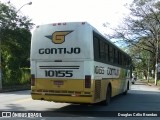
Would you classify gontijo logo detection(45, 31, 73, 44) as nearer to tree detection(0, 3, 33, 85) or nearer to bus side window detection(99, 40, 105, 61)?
bus side window detection(99, 40, 105, 61)

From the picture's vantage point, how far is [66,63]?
14945 millimetres

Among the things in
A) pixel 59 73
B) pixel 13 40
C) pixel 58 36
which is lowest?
pixel 59 73

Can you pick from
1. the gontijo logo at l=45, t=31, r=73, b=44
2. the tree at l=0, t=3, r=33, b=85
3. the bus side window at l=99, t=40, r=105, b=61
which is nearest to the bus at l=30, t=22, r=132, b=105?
the gontijo logo at l=45, t=31, r=73, b=44

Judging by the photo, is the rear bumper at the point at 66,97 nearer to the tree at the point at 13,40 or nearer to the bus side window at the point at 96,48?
the bus side window at the point at 96,48

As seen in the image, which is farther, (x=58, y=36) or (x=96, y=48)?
(x=96, y=48)

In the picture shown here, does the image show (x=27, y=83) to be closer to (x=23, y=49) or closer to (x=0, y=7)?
(x=23, y=49)

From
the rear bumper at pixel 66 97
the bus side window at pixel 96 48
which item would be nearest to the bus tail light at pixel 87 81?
the rear bumper at pixel 66 97

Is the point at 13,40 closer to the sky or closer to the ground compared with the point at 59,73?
closer to the sky

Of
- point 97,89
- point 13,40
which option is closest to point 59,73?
point 97,89

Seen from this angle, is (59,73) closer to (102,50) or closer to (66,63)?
(66,63)

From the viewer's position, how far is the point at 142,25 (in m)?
65.0

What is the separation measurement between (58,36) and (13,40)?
2615 centimetres

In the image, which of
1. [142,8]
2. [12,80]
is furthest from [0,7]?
[142,8]

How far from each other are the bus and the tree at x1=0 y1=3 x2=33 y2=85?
79.3 feet
